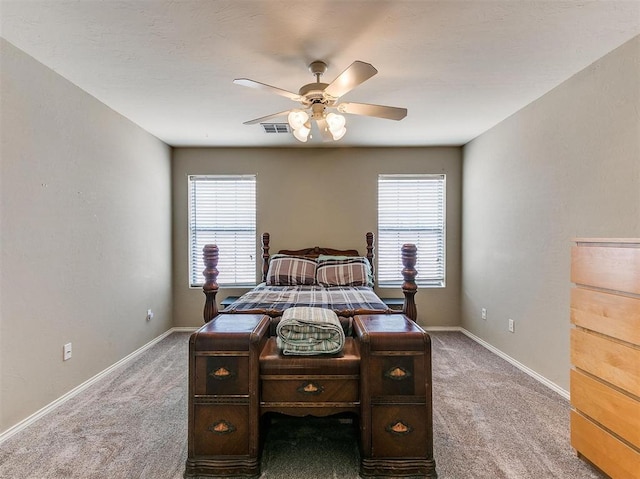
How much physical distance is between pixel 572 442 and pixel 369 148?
3515 mm

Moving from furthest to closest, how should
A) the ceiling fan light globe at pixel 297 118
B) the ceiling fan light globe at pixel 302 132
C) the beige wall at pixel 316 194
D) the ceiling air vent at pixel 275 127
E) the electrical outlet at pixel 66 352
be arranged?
the beige wall at pixel 316 194, the ceiling air vent at pixel 275 127, the electrical outlet at pixel 66 352, the ceiling fan light globe at pixel 302 132, the ceiling fan light globe at pixel 297 118

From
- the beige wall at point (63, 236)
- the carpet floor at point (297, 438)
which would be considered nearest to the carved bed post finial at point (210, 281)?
the carpet floor at point (297, 438)

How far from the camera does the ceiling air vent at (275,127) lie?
3395 millimetres

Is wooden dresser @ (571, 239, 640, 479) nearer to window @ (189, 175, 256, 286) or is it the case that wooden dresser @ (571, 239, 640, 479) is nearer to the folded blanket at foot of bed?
the folded blanket at foot of bed

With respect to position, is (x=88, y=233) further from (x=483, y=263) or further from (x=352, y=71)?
(x=483, y=263)

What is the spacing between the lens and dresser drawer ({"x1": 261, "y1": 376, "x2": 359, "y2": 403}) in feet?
5.41

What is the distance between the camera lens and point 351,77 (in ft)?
5.86

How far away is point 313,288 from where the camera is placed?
3.42 metres

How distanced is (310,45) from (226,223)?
9.27 feet

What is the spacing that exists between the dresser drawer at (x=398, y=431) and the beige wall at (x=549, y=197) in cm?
161

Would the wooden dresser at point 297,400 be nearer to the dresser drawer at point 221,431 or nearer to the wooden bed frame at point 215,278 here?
the dresser drawer at point 221,431

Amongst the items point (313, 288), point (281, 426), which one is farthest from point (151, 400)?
point (313, 288)

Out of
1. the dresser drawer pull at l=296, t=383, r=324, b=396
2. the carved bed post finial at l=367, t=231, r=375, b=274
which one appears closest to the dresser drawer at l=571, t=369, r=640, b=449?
the dresser drawer pull at l=296, t=383, r=324, b=396

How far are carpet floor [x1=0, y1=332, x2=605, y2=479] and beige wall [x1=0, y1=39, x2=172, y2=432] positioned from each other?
0.32 m
